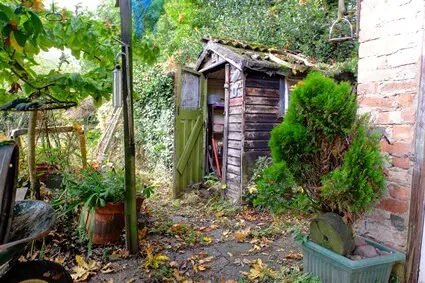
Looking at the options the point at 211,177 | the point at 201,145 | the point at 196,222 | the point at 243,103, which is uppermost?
the point at 243,103

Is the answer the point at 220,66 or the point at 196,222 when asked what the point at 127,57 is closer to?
the point at 196,222

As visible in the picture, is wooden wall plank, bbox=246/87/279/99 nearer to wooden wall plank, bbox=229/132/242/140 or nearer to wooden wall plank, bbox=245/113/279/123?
wooden wall plank, bbox=245/113/279/123

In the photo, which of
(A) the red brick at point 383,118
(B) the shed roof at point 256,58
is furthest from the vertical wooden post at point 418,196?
(B) the shed roof at point 256,58

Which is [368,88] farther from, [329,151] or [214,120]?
[214,120]

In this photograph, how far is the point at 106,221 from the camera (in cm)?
322

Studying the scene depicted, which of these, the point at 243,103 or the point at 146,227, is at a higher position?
the point at 243,103

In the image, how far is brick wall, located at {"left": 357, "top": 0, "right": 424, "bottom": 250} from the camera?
2.11 metres

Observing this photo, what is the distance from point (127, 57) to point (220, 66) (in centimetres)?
302

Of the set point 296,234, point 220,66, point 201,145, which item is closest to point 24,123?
point 201,145

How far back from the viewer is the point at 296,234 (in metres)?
2.40

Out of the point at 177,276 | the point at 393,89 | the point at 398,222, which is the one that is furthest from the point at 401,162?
the point at 177,276

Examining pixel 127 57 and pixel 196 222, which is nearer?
pixel 127 57

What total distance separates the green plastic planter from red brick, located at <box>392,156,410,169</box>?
2.02 ft

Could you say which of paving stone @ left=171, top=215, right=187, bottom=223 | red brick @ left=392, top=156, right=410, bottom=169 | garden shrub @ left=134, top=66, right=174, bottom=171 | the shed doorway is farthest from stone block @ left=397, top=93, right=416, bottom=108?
garden shrub @ left=134, top=66, right=174, bottom=171
